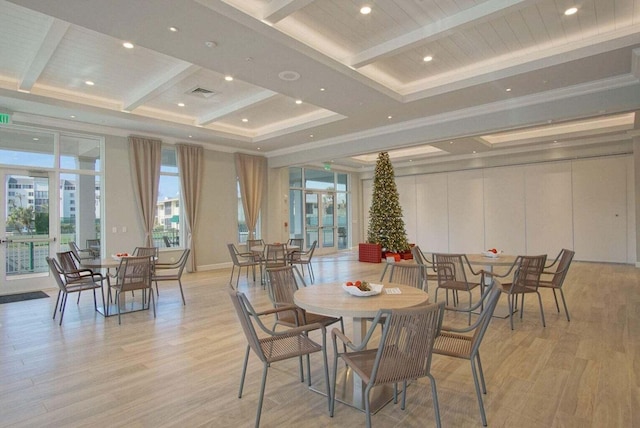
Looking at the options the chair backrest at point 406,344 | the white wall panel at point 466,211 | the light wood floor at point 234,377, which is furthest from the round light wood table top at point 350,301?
the white wall panel at point 466,211

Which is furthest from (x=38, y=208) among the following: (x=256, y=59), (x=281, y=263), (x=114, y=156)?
(x=256, y=59)

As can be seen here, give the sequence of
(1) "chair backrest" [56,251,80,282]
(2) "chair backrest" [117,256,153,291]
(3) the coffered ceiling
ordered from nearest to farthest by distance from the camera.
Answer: (3) the coffered ceiling, (2) "chair backrest" [117,256,153,291], (1) "chair backrest" [56,251,80,282]

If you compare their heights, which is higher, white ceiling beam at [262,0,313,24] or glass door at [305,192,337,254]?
white ceiling beam at [262,0,313,24]

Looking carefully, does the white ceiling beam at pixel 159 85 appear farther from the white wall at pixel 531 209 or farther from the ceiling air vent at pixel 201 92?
the white wall at pixel 531 209

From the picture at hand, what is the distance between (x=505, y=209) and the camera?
11.1 m

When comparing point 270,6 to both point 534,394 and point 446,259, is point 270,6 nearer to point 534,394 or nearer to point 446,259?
point 446,259

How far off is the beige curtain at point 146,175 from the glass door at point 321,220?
18.5 feet

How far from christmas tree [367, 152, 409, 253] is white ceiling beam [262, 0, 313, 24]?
23.1ft

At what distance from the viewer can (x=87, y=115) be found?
6.67 m

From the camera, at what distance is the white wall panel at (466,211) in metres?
11.6

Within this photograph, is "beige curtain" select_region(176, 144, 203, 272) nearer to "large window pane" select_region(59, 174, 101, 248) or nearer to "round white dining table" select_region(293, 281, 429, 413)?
"large window pane" select_region(59, 174, 101, 248)

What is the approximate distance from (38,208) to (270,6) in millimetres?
6355

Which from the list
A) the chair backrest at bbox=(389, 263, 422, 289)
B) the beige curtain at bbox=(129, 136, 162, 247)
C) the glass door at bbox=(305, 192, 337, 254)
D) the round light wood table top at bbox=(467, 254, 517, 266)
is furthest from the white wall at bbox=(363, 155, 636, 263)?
the beige curtain at bbox=(129, 136, 162, 247)

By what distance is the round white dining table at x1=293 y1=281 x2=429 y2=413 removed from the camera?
7.98 ft
